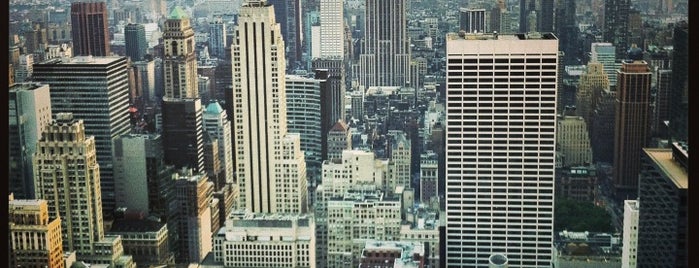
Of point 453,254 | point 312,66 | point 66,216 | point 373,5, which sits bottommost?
point 453,254

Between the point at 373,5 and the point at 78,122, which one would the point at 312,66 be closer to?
the point at 373,5

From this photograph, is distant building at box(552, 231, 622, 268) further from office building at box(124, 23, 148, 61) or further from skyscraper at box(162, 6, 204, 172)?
office building at box(124, 23, 148, 61)

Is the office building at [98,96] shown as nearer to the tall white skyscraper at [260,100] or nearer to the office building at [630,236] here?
the tall white skyscraper at [260,100]

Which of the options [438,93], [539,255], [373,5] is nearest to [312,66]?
[373,5]

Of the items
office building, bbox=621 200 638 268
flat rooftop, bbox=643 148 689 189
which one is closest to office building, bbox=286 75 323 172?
office building, bbox=621 200 638 268

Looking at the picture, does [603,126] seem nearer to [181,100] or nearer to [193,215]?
[193,215]
